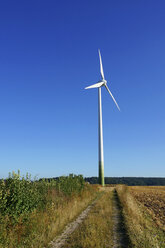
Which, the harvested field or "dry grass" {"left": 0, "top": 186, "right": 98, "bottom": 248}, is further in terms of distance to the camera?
the harvested field

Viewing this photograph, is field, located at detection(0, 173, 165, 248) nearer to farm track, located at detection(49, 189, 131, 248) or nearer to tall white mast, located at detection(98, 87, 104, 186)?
farm track, located at detection(49, 189, 131, 248)

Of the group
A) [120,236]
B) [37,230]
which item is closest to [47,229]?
[37,230]

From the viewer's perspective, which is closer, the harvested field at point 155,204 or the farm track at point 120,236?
the farm track at point 120,236

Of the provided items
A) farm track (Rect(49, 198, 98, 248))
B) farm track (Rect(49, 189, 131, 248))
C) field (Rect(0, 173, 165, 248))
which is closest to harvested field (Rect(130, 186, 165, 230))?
farm track (Rect(49, 189, 131, 248))

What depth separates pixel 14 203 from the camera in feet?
36.2

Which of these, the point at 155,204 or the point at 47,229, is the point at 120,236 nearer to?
the point at 47,229

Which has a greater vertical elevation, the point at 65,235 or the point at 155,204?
the point at 65,235

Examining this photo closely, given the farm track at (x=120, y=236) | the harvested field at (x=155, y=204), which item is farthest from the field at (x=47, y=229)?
the harvested field at (x=155, y=204)

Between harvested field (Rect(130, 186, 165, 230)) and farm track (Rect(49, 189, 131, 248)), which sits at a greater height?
farm track (Rect(49, 189, 131, 248))

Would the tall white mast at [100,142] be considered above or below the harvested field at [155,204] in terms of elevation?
above

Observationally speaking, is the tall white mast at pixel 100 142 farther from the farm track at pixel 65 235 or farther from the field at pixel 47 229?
the farm track at pixel 65 235

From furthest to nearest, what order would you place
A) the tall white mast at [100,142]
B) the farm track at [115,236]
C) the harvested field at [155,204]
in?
the tall white mast at [100,142] < the harvested field at [155,204] < the farm track at [115,236]

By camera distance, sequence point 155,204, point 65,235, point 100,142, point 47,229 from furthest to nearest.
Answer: point 100,142
point 155,204
point 47,229
point 65,235

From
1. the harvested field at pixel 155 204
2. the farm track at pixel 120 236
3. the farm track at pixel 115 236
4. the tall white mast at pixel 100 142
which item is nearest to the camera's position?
the farm track at pixel 120 236
